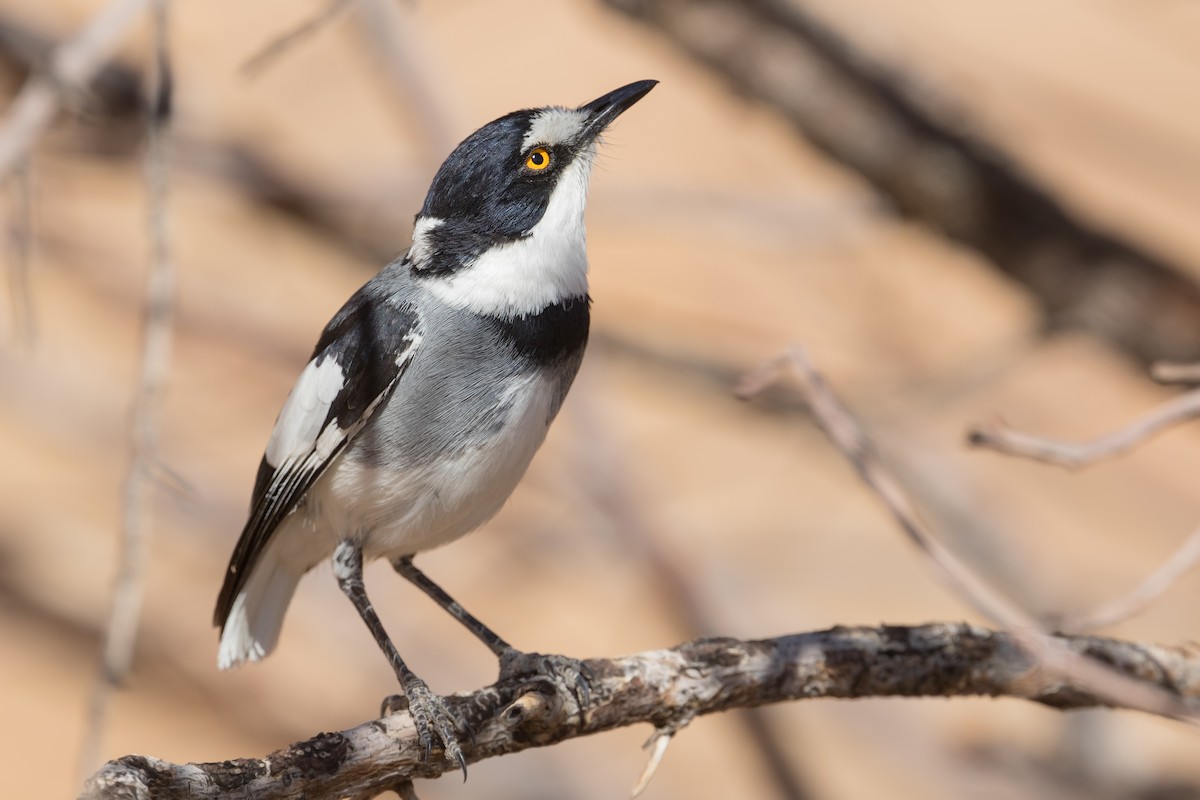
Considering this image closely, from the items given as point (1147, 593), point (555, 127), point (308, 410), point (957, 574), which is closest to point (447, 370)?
point (308, 410)

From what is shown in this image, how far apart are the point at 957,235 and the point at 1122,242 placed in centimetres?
62

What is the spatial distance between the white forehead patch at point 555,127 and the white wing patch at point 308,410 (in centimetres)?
75

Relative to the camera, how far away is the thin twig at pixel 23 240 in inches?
107

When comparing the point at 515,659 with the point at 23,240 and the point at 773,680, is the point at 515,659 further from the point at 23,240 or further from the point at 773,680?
the point at 23,240

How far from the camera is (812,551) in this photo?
877 centimetres

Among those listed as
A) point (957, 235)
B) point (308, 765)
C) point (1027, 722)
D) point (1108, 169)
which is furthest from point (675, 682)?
point (1108, 169)

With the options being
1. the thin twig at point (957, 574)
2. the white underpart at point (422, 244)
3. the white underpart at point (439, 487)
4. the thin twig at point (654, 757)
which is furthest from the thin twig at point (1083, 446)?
the white underpart at point (422, 244)

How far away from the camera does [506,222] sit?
3275 mm

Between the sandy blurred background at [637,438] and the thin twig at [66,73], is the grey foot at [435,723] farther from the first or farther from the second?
the sandy blurred background at [637,438]

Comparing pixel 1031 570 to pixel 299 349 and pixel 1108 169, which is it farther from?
pixel 1108 169

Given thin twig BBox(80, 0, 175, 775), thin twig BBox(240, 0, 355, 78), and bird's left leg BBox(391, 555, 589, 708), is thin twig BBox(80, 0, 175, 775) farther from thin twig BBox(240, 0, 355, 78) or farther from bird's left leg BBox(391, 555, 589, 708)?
bird's left leg BBox(391, 555, 589, 708)

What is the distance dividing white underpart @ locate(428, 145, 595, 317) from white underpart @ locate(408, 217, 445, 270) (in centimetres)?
8

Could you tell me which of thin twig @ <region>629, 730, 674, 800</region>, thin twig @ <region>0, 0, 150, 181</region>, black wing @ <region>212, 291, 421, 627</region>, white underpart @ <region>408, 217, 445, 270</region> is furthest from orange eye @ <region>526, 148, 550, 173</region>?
thin twig @ <region>629, 730, 674, 800</region>

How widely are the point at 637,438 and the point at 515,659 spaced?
22.1 ft
